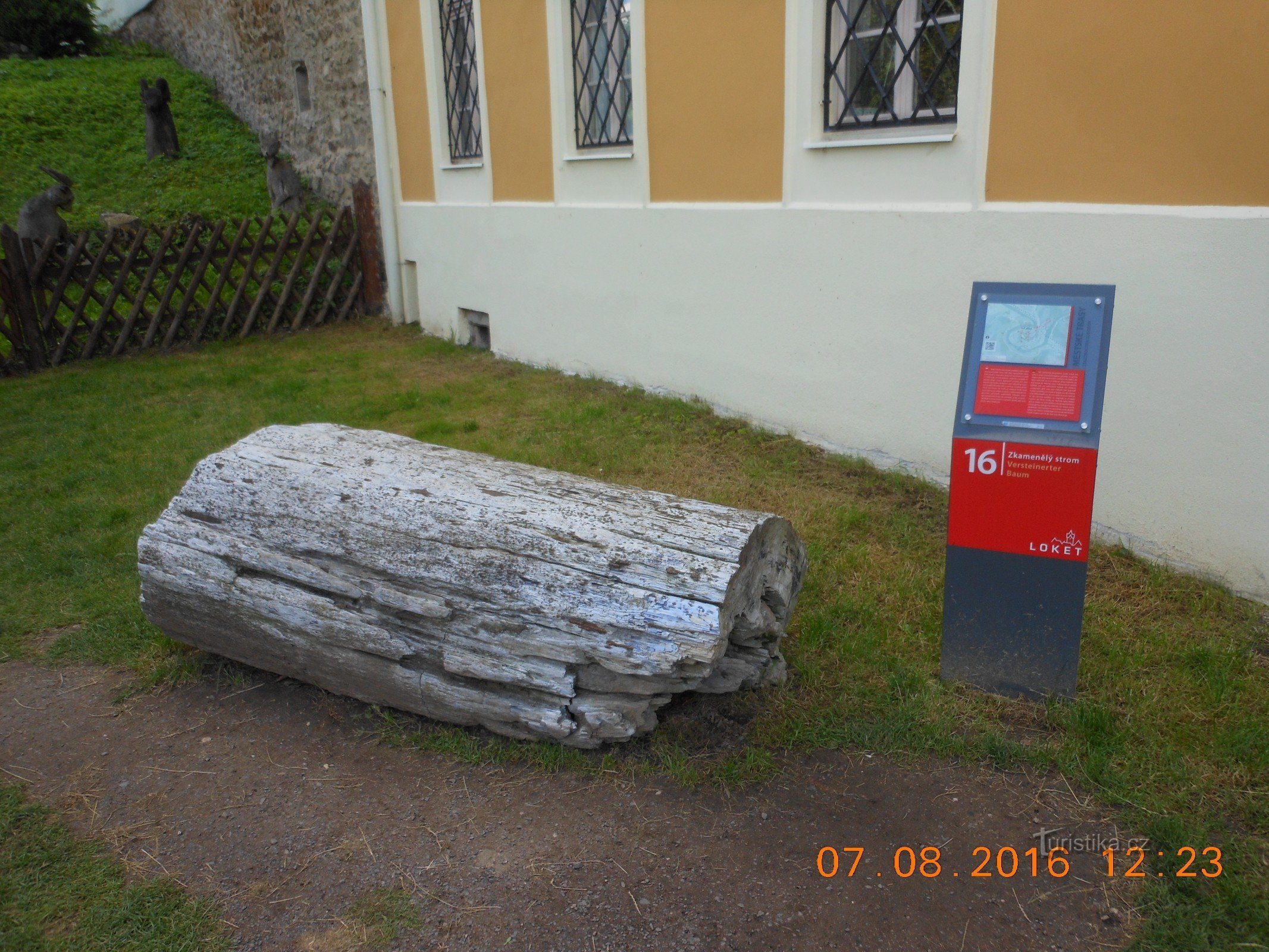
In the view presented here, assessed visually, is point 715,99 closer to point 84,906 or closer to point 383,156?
point 84,906

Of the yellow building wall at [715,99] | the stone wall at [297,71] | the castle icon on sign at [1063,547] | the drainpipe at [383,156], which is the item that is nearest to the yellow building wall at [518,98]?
the yellow building wall at [715,99]

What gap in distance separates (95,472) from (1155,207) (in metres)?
5.99

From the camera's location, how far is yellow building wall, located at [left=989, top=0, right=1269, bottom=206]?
11.4 ft

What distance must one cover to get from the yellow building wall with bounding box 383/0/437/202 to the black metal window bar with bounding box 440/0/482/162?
239 mm

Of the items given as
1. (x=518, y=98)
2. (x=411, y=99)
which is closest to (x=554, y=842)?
(x=518, y=98)

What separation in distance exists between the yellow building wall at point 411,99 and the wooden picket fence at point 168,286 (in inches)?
41.9

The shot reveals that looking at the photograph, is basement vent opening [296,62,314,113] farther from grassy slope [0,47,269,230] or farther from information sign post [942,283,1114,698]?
information sign post [942,283,1114,698]

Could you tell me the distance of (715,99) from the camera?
5.79 meters

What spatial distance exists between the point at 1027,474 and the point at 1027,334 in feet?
1.47

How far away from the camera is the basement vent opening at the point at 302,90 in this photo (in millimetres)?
12289

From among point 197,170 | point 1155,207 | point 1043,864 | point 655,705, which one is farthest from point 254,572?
point 197,170

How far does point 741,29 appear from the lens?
17.9 feet

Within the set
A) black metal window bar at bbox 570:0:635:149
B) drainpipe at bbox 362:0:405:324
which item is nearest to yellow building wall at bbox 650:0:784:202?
black metal window bar at bbox 570:0:635:149

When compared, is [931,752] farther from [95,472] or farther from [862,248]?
[95,472]
